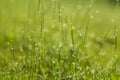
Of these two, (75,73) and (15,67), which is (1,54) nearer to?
(15,67)

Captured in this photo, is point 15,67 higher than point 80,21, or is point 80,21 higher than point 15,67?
point 15,67

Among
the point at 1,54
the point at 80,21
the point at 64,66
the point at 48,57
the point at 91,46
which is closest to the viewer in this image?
the point at 64,66

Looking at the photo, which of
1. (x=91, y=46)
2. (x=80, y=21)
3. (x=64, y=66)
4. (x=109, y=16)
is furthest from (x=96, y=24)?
(x=64, y=66)

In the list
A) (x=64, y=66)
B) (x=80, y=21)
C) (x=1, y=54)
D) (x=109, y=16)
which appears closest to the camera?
(x=64, y=66)

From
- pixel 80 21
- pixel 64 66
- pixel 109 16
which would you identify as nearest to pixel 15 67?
pixel 64 66

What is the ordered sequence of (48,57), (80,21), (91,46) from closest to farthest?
1. (48,57)
2. (91,46)
3. (80,21)

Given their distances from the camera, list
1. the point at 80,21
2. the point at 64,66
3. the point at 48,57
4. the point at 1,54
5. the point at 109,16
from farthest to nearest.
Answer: the point at 109,16 → the point at 80,21 → the point at 1,54 → the point at 48,57 → the point at 64,66

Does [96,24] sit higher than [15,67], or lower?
lower

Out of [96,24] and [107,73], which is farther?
[96,24]

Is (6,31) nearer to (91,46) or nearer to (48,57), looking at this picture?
(91,46)
